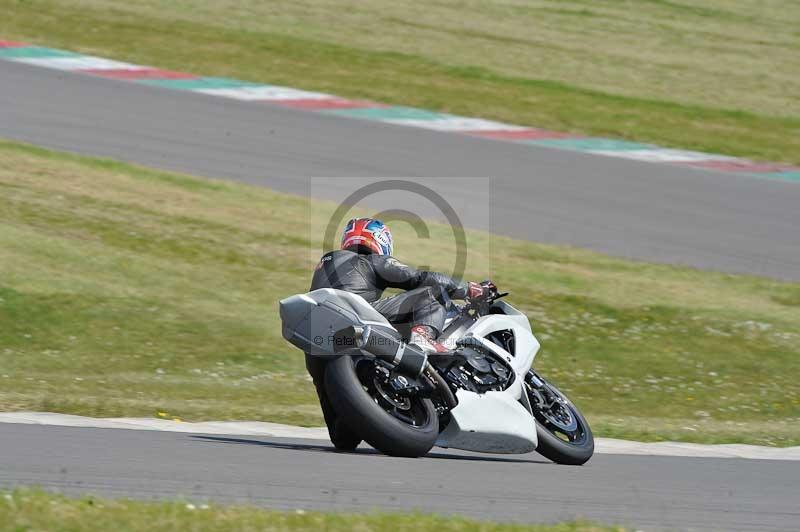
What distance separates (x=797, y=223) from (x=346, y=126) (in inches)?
293

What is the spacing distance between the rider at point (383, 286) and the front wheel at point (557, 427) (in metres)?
0.78

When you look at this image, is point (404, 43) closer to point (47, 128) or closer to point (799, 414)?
point (47, 128)

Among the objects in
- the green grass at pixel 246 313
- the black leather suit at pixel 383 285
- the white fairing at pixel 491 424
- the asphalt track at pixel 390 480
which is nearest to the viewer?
the asphalt track at pixel 390 480

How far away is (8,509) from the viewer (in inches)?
228

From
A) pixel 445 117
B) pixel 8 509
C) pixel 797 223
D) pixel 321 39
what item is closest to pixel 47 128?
pixel 445 117

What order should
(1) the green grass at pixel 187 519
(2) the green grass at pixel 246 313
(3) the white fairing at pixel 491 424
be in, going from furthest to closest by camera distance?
(2) the green grass at pixel 246 313
(3) the white fairing at pixel 491 424
(1) the green grass at pixel 187 519

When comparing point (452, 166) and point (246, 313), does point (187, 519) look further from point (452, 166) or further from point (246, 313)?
point (452, 166)

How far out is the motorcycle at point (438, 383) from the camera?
789cm

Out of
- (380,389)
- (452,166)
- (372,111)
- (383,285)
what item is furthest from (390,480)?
(372,111)

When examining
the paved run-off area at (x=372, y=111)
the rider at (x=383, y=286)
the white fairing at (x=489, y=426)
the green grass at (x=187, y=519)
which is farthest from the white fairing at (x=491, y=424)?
the paved run-off area at (x=372, y=111)

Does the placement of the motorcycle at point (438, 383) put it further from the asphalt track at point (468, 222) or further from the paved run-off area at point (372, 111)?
the paved run-off area at point (372, 111)

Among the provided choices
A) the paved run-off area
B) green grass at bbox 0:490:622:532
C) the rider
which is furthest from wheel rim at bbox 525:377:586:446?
the paved run-off area

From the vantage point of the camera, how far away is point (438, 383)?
325 inches

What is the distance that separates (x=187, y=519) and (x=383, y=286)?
307cm
